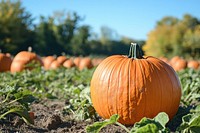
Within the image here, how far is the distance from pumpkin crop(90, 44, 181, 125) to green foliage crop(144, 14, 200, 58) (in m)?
31.5

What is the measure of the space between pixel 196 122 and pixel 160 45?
34.8 m

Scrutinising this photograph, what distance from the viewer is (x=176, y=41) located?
35.0 metres

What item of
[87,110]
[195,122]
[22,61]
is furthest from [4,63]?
[195,122]

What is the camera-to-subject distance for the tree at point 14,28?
3209 cm

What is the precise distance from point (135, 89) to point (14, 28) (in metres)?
32.3

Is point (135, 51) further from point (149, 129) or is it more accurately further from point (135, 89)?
point (149, 129)

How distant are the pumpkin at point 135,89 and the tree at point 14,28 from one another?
28607mm

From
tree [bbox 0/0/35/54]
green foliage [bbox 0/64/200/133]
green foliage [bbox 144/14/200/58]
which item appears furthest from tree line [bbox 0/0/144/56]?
green foliage [bbox 0/64/200/133]

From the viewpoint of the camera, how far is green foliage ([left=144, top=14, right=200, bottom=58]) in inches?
1351

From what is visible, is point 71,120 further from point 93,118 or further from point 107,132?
point 107,132

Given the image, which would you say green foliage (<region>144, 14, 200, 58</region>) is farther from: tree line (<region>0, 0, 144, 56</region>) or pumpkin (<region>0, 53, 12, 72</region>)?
pumpkin (<region>0, 53, 12, 72</region>)

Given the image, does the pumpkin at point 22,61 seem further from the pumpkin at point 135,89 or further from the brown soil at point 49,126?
the pumpkin at point 135,89

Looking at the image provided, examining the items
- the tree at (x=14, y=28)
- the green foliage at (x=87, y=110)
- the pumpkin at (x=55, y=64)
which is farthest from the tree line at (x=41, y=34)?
the green foliage at (x=87, y=110)

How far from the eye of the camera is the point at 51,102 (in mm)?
4973
